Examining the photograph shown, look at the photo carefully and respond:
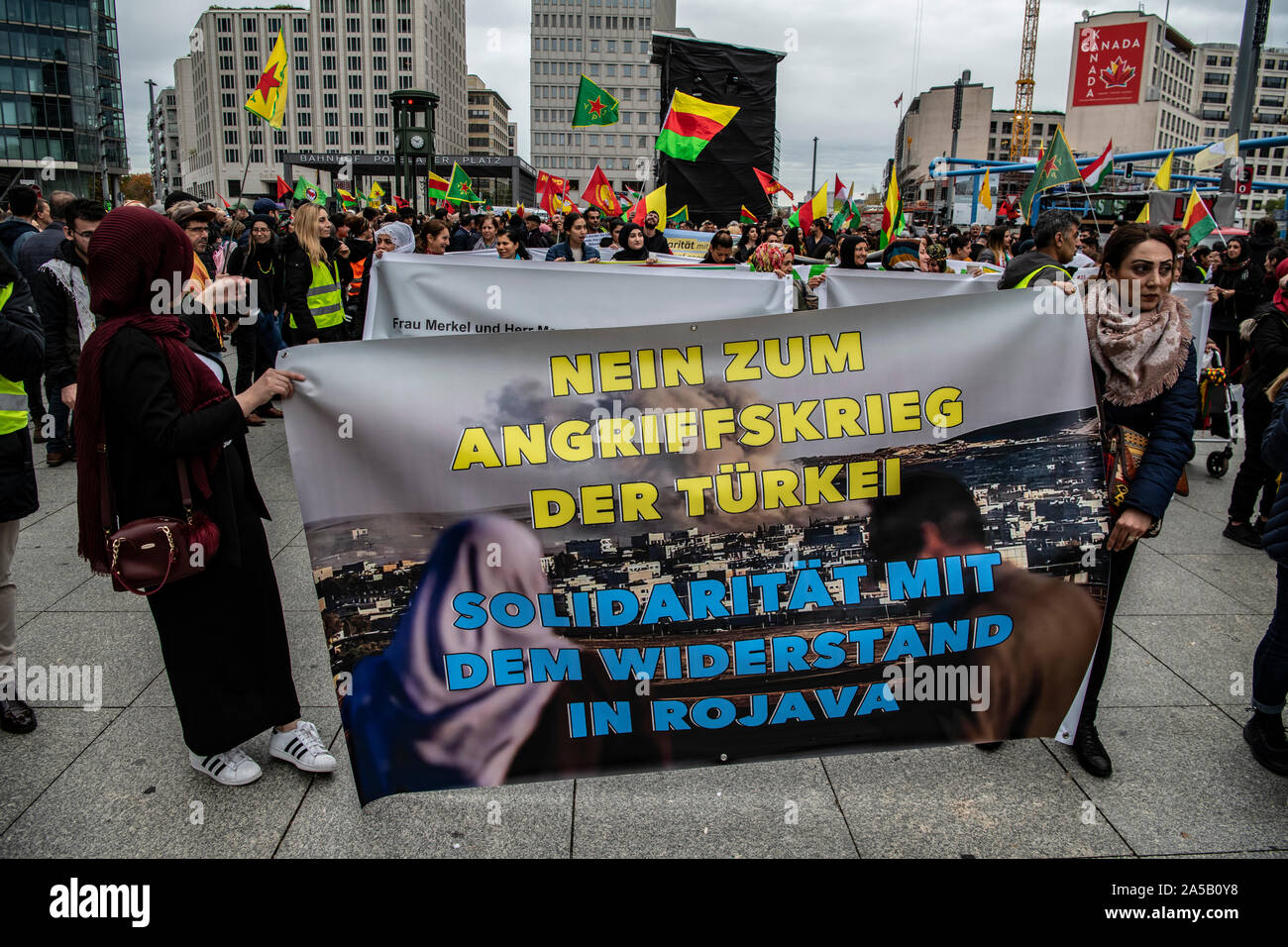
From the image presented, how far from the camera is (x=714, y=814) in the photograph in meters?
2.79

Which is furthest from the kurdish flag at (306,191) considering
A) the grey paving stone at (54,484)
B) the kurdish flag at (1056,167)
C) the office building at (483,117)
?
the office building at (483,117)

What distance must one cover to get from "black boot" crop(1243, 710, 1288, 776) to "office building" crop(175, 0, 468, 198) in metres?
124

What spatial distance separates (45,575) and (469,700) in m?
3.46

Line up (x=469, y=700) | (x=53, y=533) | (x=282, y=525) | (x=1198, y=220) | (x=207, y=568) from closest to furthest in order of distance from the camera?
(x=469, y=700)
(x=207, y=568)
(x=53, y=533)
(x=282, y=525)
(x=1198, y=220)

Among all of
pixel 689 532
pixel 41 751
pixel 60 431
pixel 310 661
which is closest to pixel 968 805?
pixel 689 532

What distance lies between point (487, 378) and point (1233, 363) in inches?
330

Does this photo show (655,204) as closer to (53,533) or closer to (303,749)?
(53,533)

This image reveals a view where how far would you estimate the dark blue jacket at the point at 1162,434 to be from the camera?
2.83 meters

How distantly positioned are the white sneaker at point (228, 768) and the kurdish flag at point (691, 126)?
9162mm

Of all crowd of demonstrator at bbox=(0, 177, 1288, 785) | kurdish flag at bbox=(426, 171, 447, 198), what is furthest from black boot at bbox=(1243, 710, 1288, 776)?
kurdish flag at bbox=(426, 171, 447, 198)

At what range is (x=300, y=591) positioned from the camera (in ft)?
15.2

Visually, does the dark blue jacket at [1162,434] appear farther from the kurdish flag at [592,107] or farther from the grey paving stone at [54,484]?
the kurdish flag at [592,107]

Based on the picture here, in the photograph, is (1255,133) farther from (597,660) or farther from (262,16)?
(597,660)
